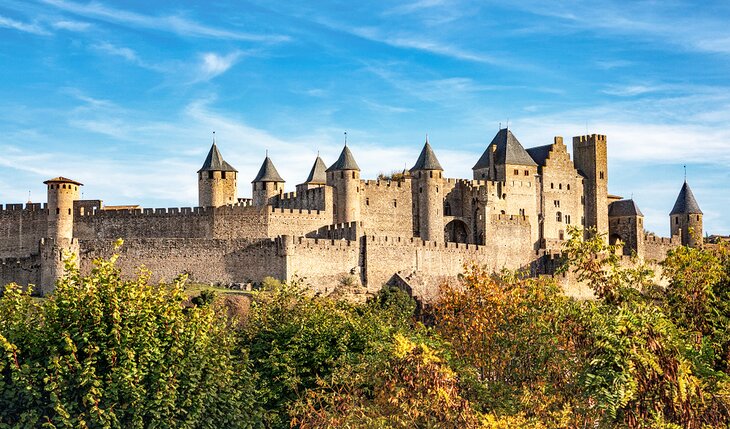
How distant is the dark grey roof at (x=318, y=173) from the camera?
79.5 metres

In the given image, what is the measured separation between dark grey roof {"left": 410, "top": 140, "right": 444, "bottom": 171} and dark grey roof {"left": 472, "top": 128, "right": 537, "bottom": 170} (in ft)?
19.3

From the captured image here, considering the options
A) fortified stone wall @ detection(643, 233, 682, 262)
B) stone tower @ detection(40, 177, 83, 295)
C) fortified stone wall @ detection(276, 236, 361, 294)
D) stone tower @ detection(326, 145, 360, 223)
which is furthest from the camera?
fortified stone wall @ detection(643, 233, 682, 262)

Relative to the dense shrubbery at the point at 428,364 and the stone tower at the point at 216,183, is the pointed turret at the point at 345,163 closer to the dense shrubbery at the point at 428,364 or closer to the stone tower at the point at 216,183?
the stone tower at the point at 216,183

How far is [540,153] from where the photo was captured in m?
83.4

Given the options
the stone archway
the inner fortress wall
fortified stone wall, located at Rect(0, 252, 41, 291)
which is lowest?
fortified stone wall, located at Rect(0, 252, 41, 291)

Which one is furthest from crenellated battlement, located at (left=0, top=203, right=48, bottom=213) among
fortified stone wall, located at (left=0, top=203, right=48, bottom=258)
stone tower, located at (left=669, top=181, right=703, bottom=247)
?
stone tower, located at (left=669, top=181, right=703, bottom=247)

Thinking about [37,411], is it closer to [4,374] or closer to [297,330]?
[4,374]

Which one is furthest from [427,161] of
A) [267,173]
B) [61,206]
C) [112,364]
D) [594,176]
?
[112,364]

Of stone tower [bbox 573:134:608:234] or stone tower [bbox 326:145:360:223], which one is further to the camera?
stone tower [bbox 573:134:608:234]

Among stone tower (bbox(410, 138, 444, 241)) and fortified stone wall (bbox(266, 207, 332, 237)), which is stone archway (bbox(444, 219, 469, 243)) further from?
fortified stone wall (bbox(266, 207, 332, 237))

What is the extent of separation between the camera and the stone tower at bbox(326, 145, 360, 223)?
71.8m

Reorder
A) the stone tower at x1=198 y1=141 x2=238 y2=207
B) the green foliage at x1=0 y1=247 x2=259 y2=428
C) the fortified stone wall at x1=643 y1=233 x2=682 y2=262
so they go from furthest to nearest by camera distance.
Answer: the fortified stone wall at x1=643 y1=233 x2=682 y2=262 → the stone tower at x1=198 y1=141 x2=238 y2=207 → the green foliage at x1=0 y1=247 x2=259 y2=428

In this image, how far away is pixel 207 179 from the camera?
70.5 meters

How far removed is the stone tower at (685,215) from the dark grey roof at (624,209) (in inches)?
285
